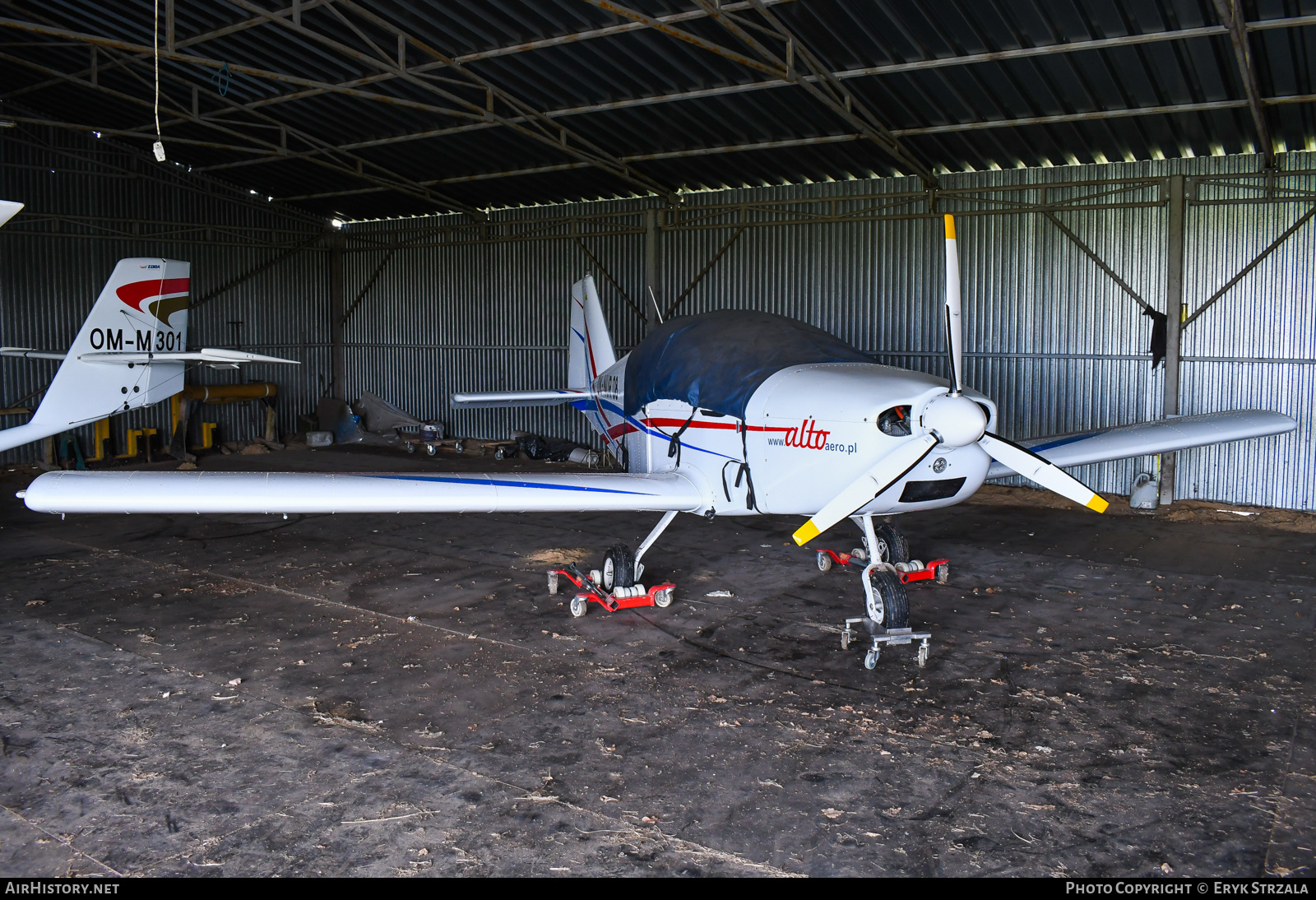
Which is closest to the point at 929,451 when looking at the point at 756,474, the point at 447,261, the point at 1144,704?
the point at 756,474

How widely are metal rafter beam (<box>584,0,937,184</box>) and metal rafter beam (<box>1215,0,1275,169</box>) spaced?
3778mm

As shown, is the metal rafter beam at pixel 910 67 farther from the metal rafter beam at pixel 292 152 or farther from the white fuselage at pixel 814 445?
the white fuselage at pixel 814 445

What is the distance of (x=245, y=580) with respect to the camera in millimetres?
8359

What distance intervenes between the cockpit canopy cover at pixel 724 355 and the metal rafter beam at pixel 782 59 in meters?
3.22

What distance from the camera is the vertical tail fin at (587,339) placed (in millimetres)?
10914

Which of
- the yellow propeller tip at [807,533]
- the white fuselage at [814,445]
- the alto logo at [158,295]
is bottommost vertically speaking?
the yellow propeller tip at [807,533]

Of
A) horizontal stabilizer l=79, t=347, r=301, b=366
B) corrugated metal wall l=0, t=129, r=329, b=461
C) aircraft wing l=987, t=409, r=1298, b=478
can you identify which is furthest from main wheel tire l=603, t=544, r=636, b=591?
corrugated metal wall l=0, t=129, r=329, b=461

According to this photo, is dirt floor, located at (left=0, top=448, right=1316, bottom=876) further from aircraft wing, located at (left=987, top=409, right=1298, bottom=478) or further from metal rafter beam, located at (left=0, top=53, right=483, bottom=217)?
metal rafter beam, located at (left=0, top=53, right=483, bottom=217)

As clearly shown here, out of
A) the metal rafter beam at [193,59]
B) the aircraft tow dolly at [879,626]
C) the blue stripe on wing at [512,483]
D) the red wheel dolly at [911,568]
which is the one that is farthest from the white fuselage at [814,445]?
the metal rafter beam at [193,59]

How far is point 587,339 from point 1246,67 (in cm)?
722

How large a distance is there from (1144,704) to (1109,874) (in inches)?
80.1

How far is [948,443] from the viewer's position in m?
5.48
